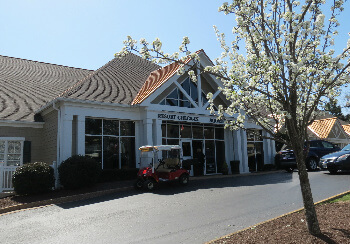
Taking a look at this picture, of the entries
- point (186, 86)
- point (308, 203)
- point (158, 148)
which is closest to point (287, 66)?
point (308, 203)

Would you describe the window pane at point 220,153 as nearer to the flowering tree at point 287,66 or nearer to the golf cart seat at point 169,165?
the golf cart seat at point 169,165

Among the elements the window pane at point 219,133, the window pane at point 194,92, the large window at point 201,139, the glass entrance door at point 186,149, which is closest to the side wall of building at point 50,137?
the large window at point 201,139

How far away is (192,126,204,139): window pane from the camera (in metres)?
18.8

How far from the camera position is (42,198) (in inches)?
430

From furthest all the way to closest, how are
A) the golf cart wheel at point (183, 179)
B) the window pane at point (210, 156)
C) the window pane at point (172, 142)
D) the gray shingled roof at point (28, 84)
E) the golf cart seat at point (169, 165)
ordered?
the window pane at point (210, 156)
the window pane at point (172, 142)
the gray shingled roof at point (28, 84)
the golf cart wheel at point (183, 179)
the golf cart seat at point (169, 165)

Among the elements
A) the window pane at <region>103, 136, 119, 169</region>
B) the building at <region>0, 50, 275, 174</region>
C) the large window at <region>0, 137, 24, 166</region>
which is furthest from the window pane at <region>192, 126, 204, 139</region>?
the large window at <region>0, 137, 24, 166</region>

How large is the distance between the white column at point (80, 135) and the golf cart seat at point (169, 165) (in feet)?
13.0

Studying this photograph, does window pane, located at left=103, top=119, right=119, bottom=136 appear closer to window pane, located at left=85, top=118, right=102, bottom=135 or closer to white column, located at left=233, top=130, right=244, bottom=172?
window pane, located at left=85, top=118, right=102, bottom=135

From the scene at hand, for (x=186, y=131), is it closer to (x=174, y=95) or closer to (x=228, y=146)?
(x=174, y=95)

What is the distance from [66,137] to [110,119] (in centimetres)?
273

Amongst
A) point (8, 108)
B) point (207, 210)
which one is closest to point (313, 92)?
point (207, 210)

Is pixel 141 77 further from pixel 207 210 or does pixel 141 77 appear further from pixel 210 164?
pixel 207 210

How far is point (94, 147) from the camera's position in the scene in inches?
583

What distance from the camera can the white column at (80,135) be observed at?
1390 cm
